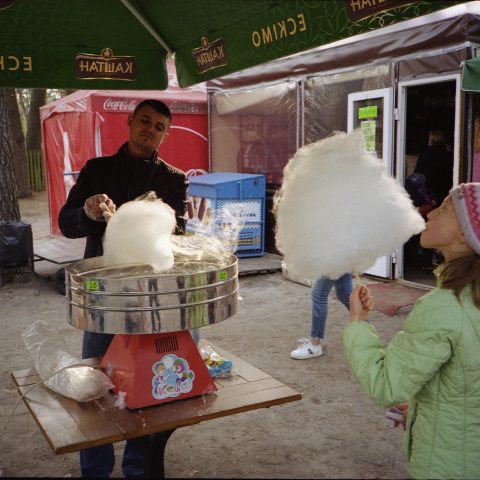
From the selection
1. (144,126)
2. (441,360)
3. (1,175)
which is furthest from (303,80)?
(441,360)

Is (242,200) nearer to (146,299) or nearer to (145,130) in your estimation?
(145,130)

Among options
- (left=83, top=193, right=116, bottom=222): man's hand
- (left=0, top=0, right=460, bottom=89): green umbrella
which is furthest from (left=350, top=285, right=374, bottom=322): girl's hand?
(left=0, top=0, right=460, bottom=89): green umbrella

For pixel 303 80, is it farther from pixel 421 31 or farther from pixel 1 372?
pixel 1 372

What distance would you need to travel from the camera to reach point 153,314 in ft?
5.99

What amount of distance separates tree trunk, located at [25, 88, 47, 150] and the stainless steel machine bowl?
19014 millimetres

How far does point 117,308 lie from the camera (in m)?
1.82

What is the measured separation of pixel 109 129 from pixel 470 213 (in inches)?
330

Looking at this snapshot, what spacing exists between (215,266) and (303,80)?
6.27 meters

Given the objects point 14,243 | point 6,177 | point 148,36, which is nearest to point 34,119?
point 6,177

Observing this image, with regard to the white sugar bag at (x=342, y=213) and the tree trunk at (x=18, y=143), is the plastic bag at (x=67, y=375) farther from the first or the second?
the tree trunk at (x=18, y=143)

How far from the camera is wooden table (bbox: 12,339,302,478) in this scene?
182 cm

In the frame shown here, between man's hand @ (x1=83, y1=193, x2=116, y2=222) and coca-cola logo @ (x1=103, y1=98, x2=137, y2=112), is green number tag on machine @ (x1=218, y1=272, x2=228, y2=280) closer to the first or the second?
man's hand @ (x1=83, y1=193, x2=116, y2=222)

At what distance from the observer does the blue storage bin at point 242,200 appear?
26.8 ft

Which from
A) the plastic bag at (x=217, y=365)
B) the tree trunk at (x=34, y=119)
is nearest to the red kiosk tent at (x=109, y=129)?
the plastic bag at (x=217, y=365)
